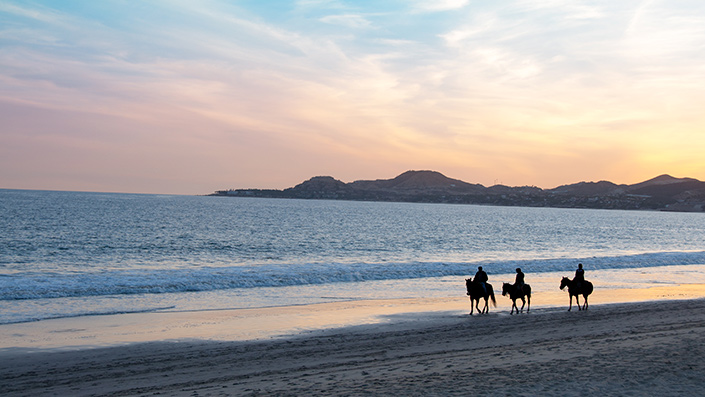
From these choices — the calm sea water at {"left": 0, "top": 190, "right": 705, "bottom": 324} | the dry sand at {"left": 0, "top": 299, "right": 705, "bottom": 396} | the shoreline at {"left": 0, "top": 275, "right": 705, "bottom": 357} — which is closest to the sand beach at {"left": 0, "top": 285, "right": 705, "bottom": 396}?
the dry sand at {"left": 0, "top": 299, "right": 705, "bottom": 396}

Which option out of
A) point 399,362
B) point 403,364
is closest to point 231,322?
point 399,362

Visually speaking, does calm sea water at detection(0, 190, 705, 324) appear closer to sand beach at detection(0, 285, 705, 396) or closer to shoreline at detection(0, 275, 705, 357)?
shoreline at detection(0, 275, 705, 357)

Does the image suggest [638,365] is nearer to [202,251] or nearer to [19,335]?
[19,335]

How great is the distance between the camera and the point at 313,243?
172 ft

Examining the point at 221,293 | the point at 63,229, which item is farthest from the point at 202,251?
the point at 63,229

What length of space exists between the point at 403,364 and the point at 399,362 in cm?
28

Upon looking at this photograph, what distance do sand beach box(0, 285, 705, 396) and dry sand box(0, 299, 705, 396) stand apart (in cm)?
2

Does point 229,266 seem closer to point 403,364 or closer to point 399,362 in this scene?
point 399,362

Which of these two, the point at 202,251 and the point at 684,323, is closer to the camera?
the point at 684,323

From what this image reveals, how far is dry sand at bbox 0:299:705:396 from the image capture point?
9.08 meters

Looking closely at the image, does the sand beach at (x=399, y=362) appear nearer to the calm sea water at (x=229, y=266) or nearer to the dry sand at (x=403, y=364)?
the dry sand at (x=403, y=364)

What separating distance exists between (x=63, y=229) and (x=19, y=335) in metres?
49.5

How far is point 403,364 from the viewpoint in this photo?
1095cm

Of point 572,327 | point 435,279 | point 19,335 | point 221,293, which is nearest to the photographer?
point 19,335
